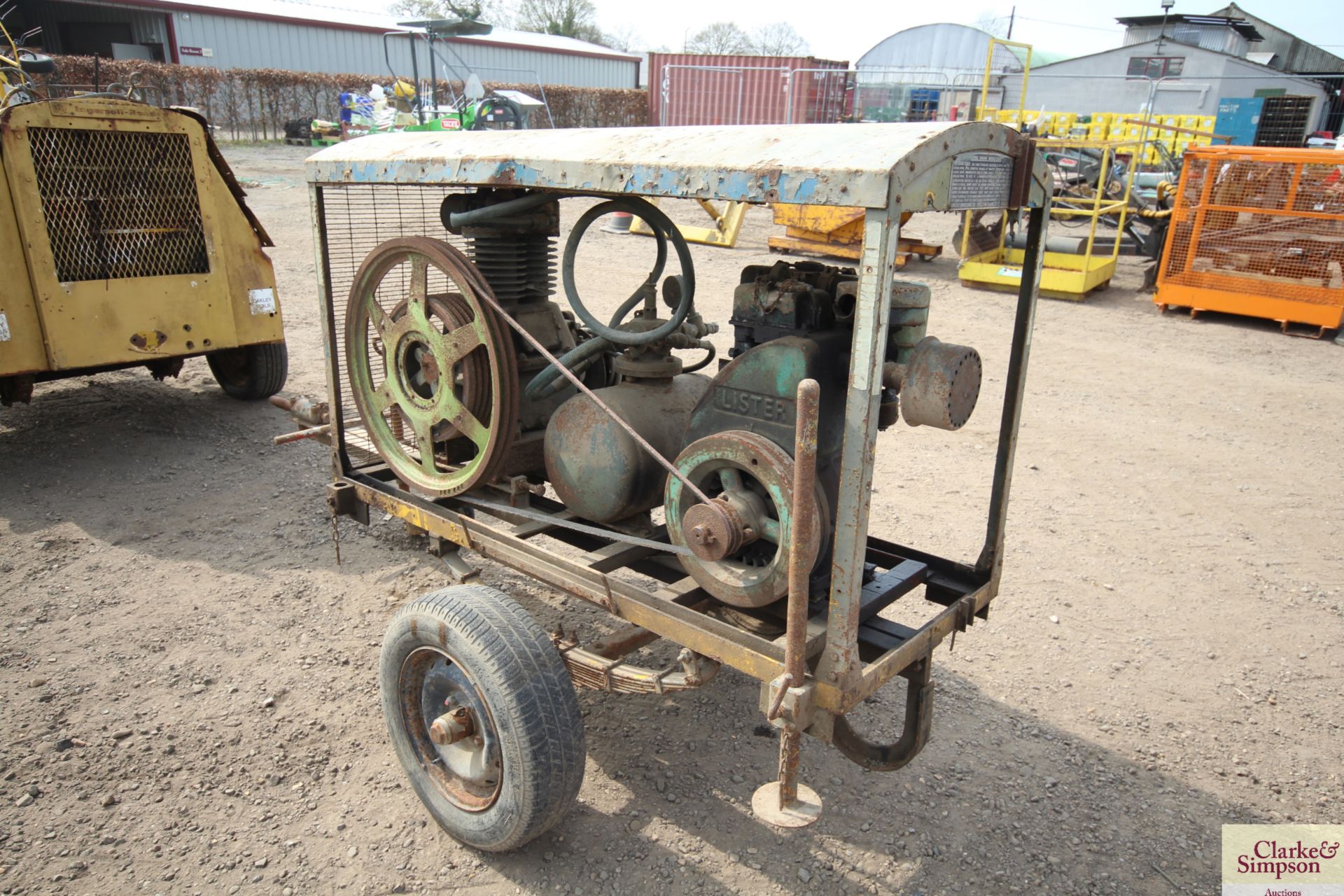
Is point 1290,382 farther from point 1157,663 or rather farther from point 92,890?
point 92,890

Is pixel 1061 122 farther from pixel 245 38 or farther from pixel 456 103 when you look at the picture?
Result: pixel 245 38

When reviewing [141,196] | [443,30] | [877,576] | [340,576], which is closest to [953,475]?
[877,576]

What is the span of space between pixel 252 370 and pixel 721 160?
5035mm

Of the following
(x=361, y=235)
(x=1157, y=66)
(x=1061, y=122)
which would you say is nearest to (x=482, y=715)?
(x=361, y=235)

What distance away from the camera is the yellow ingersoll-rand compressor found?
15.0 ft

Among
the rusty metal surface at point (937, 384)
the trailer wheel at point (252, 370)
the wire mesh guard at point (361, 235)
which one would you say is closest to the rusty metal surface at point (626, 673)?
the rusty metal surface at point (937, 384)

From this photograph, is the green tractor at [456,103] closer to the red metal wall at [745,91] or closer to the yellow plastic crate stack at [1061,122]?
the red metal wall at [745,91]

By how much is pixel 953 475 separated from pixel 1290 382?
13.8 ft

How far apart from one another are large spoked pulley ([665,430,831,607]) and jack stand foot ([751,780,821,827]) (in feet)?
1.52

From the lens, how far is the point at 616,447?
270 cm

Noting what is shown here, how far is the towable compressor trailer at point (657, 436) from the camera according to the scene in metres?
1.95

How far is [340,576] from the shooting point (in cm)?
408

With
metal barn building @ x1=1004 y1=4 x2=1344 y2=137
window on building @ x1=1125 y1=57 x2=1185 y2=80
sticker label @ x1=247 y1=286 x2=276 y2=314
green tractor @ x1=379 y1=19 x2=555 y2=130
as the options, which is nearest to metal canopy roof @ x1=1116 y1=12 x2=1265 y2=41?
metal barn building @ x1=1004 y1=4 x2=1344 y2=137

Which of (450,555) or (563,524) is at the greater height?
(563,524)
